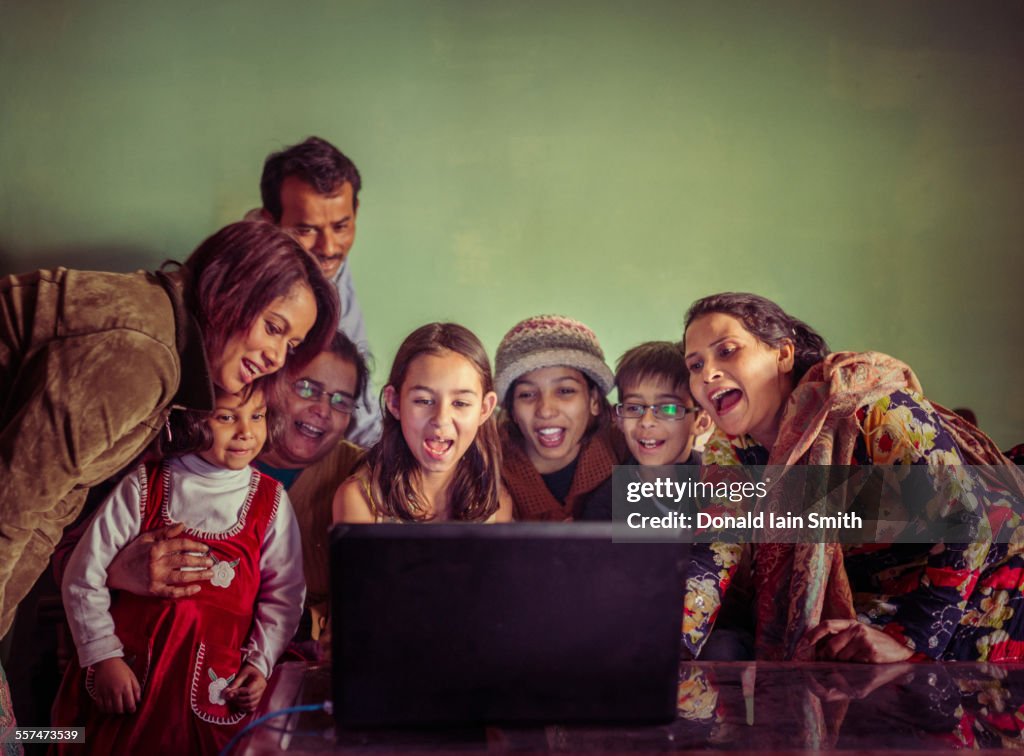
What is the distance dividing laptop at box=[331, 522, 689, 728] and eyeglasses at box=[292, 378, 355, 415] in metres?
1.35

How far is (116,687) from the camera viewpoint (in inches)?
87.6

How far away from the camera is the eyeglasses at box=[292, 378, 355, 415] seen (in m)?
2.43

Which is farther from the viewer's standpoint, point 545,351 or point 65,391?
point 545,351

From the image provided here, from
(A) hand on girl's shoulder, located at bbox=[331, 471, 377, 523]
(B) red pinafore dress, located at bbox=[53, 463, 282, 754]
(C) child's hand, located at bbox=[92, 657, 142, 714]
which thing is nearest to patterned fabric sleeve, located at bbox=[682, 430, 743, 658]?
(A) hand on girl's shoulder, located at bbox=[331, 471, 377, 523]

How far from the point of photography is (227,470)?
2.37 m

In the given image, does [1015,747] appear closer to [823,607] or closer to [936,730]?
[936,730]

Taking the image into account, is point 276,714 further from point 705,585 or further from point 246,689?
point 705,585

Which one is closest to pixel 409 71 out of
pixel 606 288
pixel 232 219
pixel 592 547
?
pixel 232 219

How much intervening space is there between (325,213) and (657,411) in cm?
110

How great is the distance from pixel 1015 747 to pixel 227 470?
1883 mm

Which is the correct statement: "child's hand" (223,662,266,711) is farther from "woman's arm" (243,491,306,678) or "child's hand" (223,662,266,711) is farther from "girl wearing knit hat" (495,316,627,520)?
"girl wearing knit hat" (495,316,627,520)

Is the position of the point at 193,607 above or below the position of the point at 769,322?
below

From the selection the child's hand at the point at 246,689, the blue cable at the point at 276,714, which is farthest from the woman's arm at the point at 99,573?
the blue cable at the point at 276,714

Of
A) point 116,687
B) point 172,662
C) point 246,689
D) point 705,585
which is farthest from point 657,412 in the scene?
point 116,687
